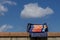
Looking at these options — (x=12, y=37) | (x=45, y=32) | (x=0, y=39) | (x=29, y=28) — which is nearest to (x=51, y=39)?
(x=45, y=32)

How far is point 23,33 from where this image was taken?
74.3 ft

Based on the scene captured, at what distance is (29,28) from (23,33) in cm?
136

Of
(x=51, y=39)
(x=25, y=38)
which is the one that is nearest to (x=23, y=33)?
(x=25, y=38)

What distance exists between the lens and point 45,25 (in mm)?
23422

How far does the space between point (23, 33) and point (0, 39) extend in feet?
10.9

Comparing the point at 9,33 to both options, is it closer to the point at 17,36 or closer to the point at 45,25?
the point at 17,36

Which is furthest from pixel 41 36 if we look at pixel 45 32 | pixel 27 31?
pixel 27 31

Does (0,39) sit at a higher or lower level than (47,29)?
lower

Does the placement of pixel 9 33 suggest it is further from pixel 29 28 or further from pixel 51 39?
pixel 51 39

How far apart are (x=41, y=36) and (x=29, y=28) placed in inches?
89.4

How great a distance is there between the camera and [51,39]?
75.5 feet

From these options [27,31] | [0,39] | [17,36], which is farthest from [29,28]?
[0,39]

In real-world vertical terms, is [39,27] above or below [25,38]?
above

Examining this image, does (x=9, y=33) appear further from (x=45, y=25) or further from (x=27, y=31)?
(x=45, y=25)
